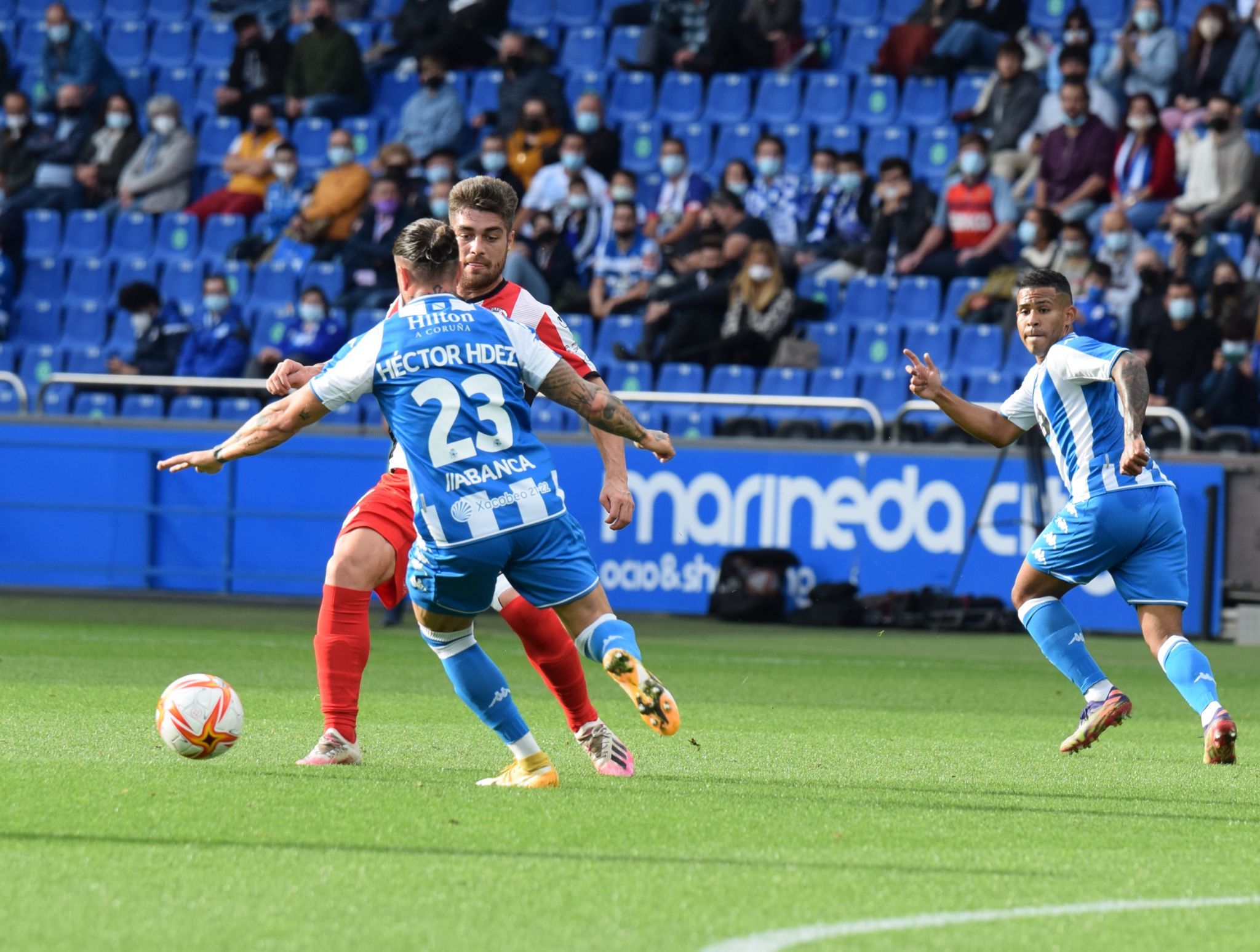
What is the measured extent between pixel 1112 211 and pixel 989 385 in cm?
186

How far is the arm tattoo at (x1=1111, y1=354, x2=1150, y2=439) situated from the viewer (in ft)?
22.8

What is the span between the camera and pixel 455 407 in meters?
5.91

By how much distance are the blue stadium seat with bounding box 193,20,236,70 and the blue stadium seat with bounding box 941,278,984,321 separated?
9.53m

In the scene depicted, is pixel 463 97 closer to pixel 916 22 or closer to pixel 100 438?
pixel 916 22

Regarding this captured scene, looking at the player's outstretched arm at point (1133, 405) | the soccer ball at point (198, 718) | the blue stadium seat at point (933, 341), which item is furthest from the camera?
the blue stadium seat at point (933, 341)

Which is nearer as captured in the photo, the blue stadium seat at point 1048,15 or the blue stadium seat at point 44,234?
the blue stadium seat at point 1048,15

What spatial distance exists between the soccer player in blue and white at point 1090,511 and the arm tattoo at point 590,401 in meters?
1.61

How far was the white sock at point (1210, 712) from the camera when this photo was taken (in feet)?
23.2

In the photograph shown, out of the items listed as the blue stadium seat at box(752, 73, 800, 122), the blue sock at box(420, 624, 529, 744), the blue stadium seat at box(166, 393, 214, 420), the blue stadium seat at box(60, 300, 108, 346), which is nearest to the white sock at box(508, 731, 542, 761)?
the blue sock at box(420, 624, 529, 744)

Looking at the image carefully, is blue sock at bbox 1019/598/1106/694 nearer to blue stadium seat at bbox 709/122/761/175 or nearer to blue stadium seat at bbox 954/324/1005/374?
blue stadium seat at bbox 954/324/1005/374

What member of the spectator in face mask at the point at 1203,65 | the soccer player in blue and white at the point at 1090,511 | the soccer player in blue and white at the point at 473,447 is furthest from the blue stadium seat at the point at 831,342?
the soccer player in blue and white at the point at 473,447

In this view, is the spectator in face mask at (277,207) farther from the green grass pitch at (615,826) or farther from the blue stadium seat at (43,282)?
the green grass pitch at (615,826)

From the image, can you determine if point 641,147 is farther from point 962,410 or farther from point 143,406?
point 962,410

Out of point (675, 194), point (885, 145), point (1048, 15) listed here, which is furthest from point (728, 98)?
point (1048, 15)
